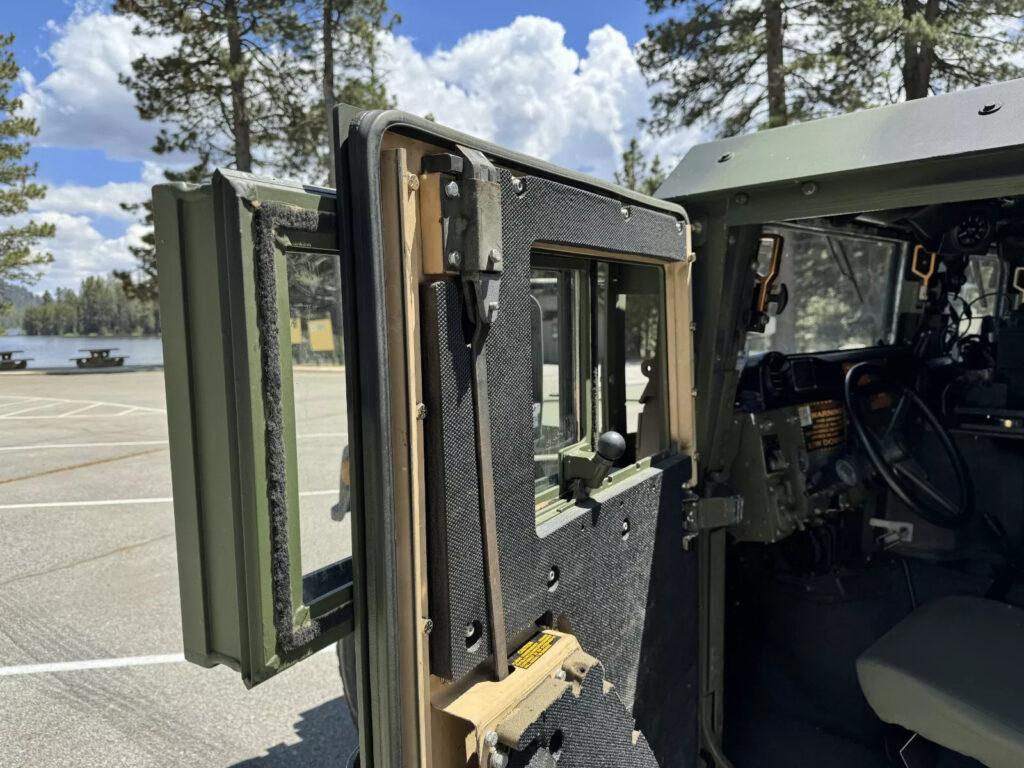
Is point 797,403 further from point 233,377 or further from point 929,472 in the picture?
point 233,377

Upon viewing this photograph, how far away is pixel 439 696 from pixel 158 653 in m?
3.12

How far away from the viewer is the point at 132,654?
3.57m

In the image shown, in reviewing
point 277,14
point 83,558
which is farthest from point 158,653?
point 277,14

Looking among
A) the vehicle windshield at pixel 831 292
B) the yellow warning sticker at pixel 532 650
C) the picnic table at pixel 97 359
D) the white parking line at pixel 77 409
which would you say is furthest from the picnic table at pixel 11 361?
the yellow warning sticker at pixel 532 650

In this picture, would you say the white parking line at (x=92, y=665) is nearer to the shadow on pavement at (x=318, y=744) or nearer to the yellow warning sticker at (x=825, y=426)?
the shadow on pavement at (x=318, y=744)

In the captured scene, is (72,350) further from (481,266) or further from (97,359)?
(481,266)

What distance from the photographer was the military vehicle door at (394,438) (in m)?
0.93

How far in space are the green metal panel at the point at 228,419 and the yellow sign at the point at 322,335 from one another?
0.12 meters

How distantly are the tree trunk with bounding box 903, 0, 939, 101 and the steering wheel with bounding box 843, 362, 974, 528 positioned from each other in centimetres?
947

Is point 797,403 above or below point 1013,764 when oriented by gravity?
above

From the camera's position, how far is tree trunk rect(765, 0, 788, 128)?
11.5m

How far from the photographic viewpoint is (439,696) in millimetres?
1105

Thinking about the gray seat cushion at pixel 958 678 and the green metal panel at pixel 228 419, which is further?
the gray seat cushion at pixel 958 678

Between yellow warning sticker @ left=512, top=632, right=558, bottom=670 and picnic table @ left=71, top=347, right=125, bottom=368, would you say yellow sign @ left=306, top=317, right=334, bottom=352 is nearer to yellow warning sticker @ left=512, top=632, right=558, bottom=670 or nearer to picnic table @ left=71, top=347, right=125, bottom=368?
yellow warning sticker @ left=512, top=632, right=558, bottom=670
